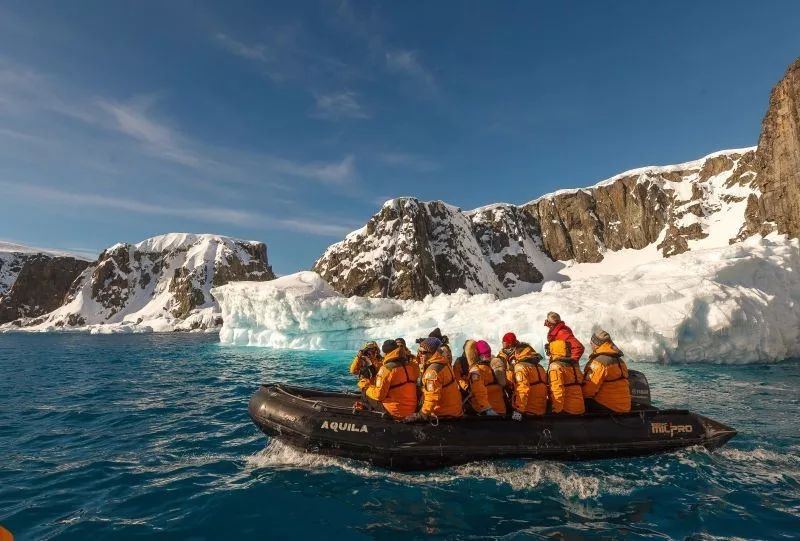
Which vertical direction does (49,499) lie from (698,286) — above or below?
below

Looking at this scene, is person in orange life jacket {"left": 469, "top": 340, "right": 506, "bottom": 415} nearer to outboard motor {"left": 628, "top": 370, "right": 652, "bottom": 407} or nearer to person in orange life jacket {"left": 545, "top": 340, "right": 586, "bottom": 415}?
person in orange life jacket {"left": 545, "top": 340, "right": 586, "bottom": 415}

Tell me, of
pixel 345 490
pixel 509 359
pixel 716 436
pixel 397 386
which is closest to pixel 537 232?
pixel 716 436

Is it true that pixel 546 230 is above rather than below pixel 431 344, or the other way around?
above

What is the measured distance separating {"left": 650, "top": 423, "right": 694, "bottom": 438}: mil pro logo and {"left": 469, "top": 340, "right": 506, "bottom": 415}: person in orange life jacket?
2.97m

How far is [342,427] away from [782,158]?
69.6 meters

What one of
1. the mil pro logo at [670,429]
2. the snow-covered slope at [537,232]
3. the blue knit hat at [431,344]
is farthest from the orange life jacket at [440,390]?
the snow-covered slope at [537,232]

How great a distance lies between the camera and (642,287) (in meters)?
24.0

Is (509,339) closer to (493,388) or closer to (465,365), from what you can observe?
(465,365)

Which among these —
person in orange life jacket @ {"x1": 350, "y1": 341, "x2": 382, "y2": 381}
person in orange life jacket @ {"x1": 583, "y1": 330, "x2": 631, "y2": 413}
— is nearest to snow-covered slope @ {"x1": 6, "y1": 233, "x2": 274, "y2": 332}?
person in orange life jacket @ {"x1": 350, "y1": 341, "x2": 382, "y2": 381}

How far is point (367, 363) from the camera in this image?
10352mm

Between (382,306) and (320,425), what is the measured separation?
3321cm

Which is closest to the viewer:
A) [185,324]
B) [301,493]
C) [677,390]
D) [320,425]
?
[301,493]

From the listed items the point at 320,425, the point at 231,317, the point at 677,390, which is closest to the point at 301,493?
the point at 320,425

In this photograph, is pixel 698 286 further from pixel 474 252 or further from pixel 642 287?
pixel 474 252
